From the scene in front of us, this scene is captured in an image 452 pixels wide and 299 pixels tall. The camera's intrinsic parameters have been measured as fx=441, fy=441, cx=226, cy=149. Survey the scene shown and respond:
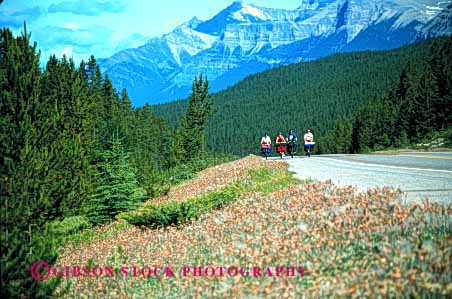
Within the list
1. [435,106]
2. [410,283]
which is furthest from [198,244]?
[435,106]

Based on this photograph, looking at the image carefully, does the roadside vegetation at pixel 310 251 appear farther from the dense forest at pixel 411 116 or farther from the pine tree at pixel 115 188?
the dense forest at pixel 411 116

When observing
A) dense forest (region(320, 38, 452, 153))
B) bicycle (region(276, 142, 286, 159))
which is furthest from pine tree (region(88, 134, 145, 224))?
dense forest (region(320, 38, 452, 153))

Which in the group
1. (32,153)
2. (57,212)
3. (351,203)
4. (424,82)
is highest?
(424,82)

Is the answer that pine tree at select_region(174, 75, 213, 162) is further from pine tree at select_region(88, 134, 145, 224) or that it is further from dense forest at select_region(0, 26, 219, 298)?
pine tree at select_region(88, 134, 145, 224)

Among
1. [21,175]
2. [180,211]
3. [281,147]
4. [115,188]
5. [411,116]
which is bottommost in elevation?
[180,211]

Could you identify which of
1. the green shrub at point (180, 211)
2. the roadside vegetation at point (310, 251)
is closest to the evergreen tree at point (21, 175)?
the roadside vegetation at point (310, 251)

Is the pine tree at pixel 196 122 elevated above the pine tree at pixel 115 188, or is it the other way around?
the pine tree at pixel 196 122

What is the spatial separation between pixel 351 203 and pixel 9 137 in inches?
463

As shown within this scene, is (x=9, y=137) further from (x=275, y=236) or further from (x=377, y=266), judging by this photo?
(x=377, y=266)

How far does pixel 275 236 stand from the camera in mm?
7191

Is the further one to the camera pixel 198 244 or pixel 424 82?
pixel 424 82

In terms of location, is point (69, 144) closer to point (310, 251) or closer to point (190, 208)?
point (190, 208)

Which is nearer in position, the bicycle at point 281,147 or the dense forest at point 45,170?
the dense forest at point 45,170

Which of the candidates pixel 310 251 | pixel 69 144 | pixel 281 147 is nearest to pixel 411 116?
pixel 281 147
